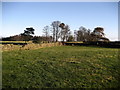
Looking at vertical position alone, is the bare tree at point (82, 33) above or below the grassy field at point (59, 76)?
above

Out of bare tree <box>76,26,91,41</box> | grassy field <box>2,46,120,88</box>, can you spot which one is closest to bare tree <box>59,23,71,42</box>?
bare tree <box>76,26,91,41</box>

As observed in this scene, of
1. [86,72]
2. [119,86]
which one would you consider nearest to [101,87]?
[119,86]

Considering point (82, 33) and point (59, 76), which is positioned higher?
point (82, 33)

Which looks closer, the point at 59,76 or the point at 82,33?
the point at 59,76

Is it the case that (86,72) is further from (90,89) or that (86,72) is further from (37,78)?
(37,78)

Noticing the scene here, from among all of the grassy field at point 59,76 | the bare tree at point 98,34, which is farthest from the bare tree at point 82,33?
the grassy field at point 59,76

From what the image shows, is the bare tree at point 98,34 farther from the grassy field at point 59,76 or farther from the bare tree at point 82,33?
the grassy field at point 59,76

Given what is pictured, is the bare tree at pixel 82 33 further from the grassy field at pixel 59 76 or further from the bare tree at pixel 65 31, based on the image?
the grassy field at pixel 59 76

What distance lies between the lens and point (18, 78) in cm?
855

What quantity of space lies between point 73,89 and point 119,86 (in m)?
3.03

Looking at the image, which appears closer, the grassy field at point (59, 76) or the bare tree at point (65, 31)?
the grassy field at point (59, 76)

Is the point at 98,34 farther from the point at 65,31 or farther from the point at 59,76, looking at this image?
the point at 59,76

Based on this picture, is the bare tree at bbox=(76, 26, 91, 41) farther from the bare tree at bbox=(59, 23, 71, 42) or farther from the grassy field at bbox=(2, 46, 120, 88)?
the grassy field at bbox=(2, 46, 120, 88)

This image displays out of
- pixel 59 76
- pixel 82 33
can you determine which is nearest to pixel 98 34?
pixel 82 33
